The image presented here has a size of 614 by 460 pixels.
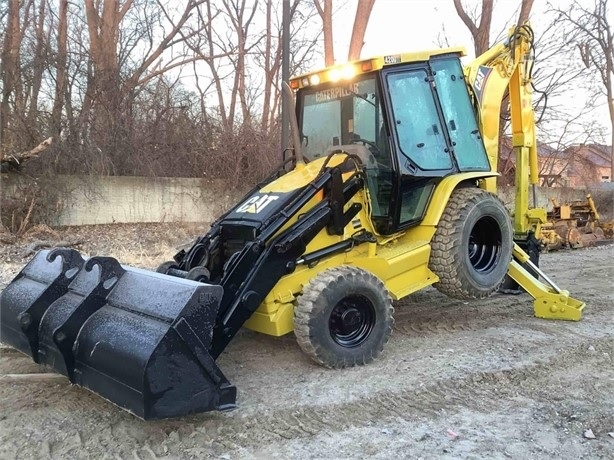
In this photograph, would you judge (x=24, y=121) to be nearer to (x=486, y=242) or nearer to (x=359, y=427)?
(x=486, y=242)

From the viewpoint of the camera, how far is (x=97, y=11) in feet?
49.7

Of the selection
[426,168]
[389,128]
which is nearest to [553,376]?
[426,168]

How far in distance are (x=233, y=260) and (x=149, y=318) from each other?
36.7 inches

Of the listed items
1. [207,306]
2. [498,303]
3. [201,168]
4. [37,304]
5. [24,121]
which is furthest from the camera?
Result: [201,168]

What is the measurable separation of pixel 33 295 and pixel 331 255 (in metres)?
2.32

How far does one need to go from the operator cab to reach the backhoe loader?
1cm

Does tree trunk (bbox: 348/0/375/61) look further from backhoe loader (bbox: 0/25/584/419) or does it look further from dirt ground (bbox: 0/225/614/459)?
dirt ground (bbox: 0/225/614/459)

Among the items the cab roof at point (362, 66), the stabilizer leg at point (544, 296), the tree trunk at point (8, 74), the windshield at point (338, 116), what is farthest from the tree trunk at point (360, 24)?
the stabilizer leg at point (544, 296)

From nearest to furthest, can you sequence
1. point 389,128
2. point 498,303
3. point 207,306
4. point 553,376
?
point 207,306, point 553,376, point 389,128, point 498,303

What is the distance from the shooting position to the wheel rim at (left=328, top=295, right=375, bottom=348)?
14.6ft

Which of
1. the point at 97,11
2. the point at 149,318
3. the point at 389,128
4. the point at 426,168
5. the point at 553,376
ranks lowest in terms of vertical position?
the point at 553,376

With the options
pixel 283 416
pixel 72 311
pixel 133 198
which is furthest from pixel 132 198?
pixel 283 416

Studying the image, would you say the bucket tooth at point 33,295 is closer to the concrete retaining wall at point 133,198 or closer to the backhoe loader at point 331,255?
the backhoe loader at point 331,255

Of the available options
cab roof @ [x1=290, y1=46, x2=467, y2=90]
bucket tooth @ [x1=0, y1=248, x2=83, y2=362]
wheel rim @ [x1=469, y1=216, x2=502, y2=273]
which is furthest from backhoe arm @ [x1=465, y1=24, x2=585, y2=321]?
bucket tooth @ [x1=0, y1=248, x2=83, y2=362]
